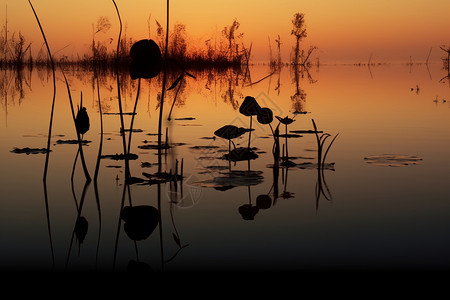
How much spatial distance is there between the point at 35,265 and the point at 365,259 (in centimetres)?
122

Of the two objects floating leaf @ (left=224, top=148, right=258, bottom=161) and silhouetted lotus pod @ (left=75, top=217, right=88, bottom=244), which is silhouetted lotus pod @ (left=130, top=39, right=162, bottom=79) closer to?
floating leaf @ (left=224, top=148, right=258, bottom=161)

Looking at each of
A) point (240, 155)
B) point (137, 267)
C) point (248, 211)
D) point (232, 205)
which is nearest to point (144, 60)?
point (240, 155)

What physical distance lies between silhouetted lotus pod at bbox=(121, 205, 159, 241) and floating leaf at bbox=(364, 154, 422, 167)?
6.33 feet

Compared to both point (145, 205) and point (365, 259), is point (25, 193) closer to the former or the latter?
point (145, 205)

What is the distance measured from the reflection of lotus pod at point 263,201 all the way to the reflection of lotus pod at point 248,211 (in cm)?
5

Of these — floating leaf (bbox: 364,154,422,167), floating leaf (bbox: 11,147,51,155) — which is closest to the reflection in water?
floating leaf (bbox: 11,147,51,155)

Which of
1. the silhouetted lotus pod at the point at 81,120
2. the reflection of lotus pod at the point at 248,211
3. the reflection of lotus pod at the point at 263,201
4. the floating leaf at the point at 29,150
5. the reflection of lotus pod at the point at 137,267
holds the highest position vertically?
the silhouetted lotus pod at the point at 81,120

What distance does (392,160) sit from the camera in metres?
4.59

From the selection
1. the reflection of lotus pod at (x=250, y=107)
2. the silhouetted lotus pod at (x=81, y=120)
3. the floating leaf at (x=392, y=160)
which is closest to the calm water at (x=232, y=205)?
the floating leaf at (x=392, y=160)

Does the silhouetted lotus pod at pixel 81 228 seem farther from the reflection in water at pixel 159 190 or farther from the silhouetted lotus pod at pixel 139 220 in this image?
the silhouetted lotus pod at pixel 139 220

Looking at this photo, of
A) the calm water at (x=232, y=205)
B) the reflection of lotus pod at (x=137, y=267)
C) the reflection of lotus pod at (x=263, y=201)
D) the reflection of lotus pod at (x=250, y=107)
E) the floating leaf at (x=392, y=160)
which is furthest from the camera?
the reflection of lotus pod at (x=250, y=107)

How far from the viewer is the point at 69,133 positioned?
607 centimetres

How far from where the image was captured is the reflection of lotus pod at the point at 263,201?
10.7 feet

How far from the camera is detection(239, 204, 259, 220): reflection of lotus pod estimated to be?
119 inches
